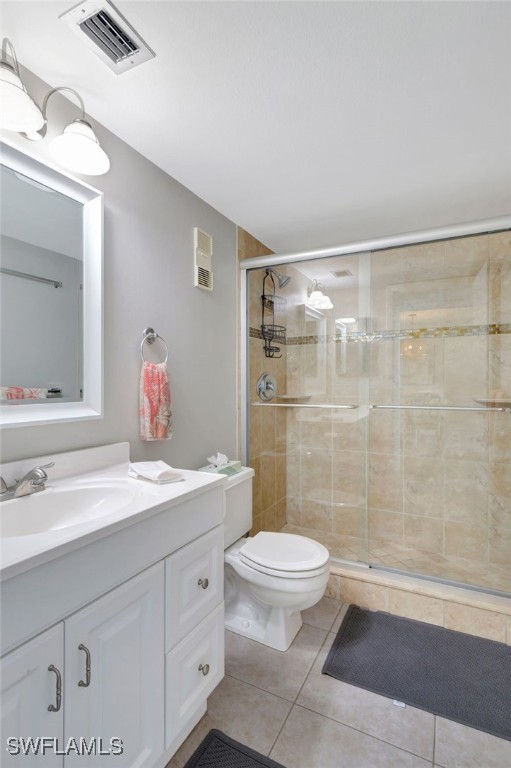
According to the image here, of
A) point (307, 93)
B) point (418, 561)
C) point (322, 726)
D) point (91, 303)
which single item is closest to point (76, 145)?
point (91, 303)

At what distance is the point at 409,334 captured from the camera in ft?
8.48

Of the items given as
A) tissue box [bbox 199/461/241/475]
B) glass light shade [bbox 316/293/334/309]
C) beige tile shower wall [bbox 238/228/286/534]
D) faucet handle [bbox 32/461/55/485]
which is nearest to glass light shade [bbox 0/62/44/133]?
faucet handle [bbox 32/461/55/485]

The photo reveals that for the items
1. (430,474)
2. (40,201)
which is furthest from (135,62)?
(430,474)

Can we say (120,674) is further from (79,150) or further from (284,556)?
(79,150)

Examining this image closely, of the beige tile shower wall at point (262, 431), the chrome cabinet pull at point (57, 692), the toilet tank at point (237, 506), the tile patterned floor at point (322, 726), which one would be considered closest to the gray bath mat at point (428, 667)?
the tile patterned floor at point (322, 726)

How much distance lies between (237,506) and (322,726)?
92 centimetres

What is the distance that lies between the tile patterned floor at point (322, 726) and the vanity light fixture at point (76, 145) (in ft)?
6.74

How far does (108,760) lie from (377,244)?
7.65 feet

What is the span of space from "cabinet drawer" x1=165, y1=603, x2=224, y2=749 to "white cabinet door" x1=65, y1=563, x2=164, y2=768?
39mm

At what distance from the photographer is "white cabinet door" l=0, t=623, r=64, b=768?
708 millimetres

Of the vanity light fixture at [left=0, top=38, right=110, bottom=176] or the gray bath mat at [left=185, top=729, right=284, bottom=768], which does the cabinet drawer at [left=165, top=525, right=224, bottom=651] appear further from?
the vanity light fixture at [left=0, top=38, right=110, bottom=176]

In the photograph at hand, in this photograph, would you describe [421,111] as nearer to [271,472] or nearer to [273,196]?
[273,196]

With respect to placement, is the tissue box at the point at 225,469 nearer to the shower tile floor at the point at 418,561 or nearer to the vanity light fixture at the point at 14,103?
the shower tile floor at the point at 418,561

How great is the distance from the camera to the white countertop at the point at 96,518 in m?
0.74
